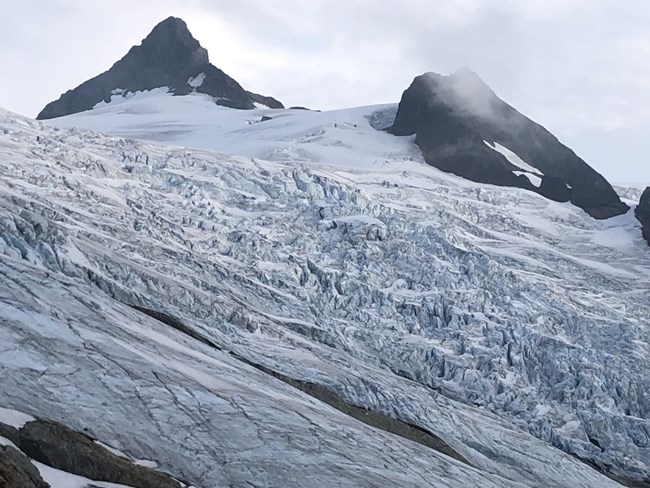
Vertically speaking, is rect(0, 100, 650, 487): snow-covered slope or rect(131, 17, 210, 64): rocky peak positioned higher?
rect(131, 17, 210, 64): rocky peak

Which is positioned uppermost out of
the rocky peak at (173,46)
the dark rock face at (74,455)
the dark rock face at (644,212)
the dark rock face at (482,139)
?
the rocky peak at (173,46)

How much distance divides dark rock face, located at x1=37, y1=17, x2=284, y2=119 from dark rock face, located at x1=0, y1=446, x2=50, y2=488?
86.1 meters

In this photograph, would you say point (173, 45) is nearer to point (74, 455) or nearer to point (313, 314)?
point (313, 314)

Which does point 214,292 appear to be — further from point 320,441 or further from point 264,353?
point 320,441

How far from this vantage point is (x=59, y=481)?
15.7 meters

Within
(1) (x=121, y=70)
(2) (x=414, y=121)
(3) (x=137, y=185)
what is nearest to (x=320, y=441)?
(3) (x=137, y=185)

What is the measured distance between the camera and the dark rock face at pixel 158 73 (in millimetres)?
101188

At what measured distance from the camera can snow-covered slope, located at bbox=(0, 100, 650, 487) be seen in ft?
68.3

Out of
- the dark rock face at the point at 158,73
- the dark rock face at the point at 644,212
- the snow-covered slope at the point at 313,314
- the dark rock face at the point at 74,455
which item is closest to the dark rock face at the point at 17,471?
the dark rock face at the point at 74,455

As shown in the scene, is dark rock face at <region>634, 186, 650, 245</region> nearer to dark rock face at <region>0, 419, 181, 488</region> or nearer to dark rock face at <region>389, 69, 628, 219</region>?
dark rock face at <region>389, 69, 628, 219</region>

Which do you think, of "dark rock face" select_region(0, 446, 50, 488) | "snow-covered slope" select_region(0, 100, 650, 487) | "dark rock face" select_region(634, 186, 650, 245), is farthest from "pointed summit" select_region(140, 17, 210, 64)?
"dark rock face" select_region(0, 446, 50, 488)

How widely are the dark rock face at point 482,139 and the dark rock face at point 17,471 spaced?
51.9 metres

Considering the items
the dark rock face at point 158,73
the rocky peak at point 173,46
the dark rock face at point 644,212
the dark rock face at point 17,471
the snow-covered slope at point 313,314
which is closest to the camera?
the dark rock face at point 17,471

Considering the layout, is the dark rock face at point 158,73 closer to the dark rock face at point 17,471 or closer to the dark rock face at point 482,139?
the dark rock face at point 482,139
